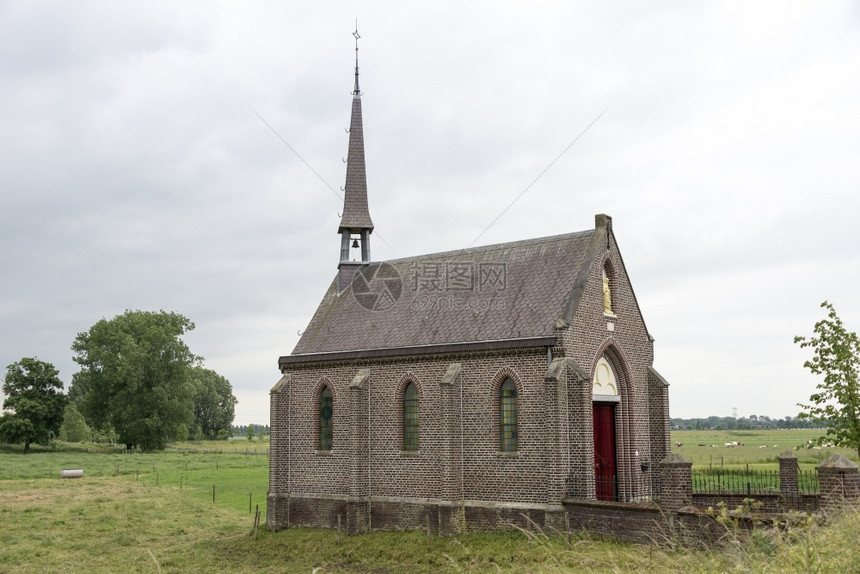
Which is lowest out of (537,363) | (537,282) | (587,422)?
(587,422)

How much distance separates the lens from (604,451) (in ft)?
73.1

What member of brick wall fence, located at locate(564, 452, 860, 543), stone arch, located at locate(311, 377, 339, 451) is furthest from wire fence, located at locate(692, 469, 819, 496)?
stone arch, located at locate(311, 377, 339, 451)

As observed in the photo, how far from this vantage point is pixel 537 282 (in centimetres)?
2311

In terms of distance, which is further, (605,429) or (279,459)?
(279,459)

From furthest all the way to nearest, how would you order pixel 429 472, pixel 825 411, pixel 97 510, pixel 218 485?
pixel 218 485
pixel 97 510
pixel 429 472
pixel 825 411

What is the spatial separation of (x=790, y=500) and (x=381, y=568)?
11.1 metres

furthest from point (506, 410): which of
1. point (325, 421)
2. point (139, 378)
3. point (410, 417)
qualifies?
point (139, 378)

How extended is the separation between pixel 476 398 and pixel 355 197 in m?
11.9

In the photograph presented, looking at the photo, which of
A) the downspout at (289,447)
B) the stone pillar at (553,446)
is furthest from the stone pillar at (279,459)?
the stone pillar at (553,446)

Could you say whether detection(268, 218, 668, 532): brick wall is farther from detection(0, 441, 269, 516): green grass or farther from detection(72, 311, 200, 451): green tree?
detection(72, 311, 200, 451): green tree

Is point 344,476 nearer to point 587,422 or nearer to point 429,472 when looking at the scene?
point 429,472

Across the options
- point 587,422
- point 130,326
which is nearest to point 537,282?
point 587,422

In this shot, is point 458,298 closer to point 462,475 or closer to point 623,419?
point 462,475

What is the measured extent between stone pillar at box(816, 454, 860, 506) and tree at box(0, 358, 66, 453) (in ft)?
234
